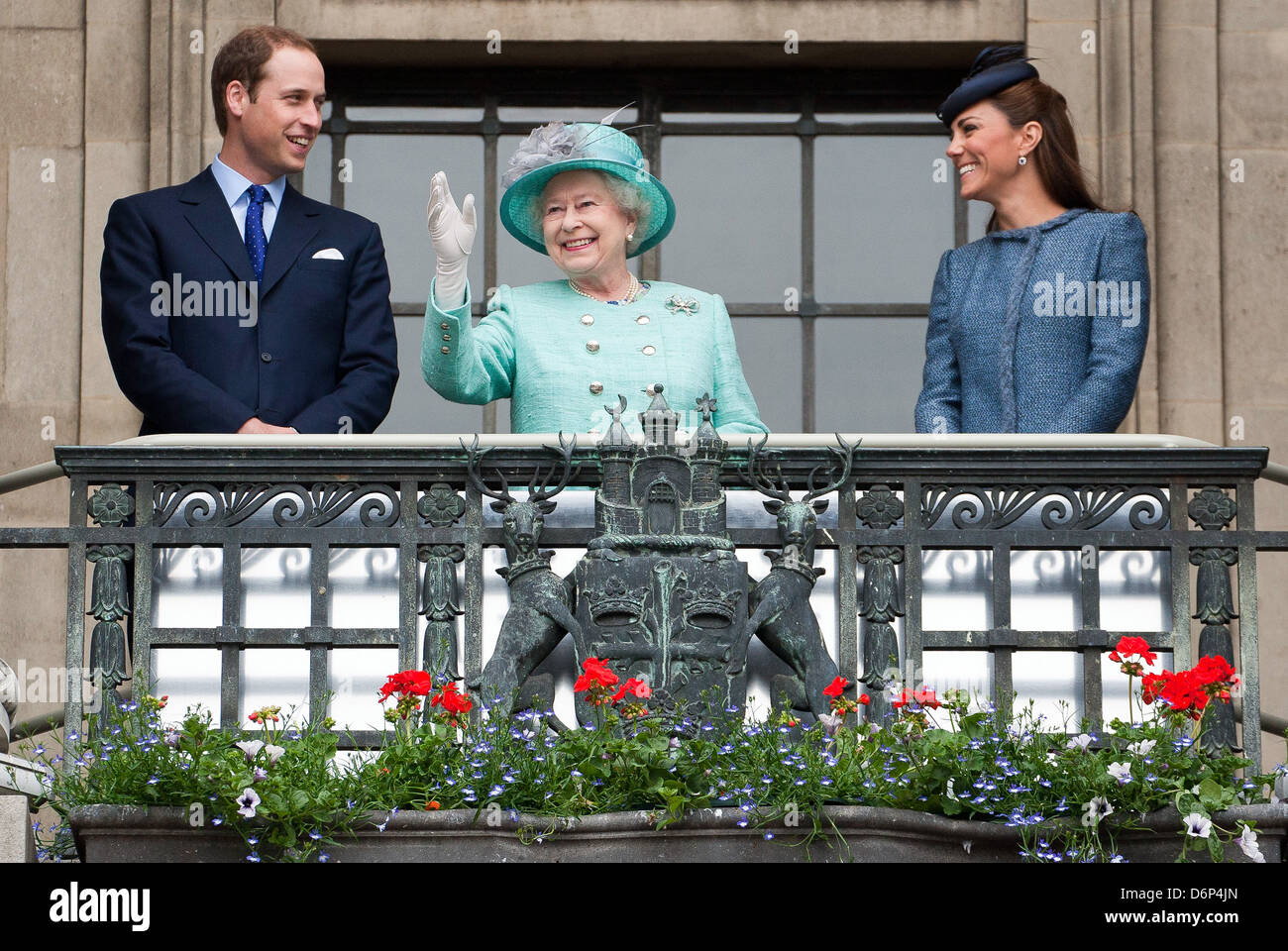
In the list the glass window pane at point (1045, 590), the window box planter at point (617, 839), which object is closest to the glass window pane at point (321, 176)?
the glass window pane at point (1045, 590)

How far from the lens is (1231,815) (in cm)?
770

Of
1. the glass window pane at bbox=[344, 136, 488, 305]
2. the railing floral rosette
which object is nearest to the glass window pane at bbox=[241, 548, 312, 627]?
the railing floral rosette

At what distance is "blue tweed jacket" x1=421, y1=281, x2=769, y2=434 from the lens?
9.20 m

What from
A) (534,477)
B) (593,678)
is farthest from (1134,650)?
(534,477)

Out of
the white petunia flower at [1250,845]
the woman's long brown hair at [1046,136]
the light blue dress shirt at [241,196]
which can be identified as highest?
the woman's long brown hair at [1046,136]

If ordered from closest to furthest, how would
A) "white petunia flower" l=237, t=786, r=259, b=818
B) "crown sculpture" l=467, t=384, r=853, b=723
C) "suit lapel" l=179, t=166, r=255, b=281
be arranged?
"white petunia flower" l=237, t=786, r=259, b=818, "crown sculpture" l=467, t=384, r=853, b=723, "suit lapel" l=179, t=166, r=255, b=281

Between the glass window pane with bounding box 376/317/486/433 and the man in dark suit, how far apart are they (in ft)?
9.22

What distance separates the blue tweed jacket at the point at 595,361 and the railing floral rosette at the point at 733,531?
564 mm

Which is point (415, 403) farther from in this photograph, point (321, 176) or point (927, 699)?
point (927, 699)

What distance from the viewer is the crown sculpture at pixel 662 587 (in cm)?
830

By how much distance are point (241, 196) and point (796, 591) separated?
8.38ft

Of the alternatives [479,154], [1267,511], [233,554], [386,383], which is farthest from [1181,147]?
[233,554]

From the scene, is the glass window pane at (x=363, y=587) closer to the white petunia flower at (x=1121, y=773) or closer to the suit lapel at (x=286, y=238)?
the suit lapel at (x=286, y=238)

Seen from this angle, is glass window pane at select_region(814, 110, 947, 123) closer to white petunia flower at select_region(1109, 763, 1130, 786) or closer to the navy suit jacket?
the navy suit jacket
